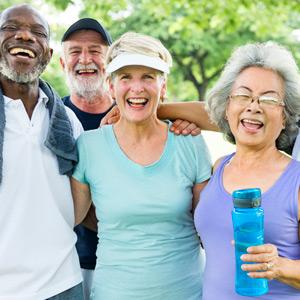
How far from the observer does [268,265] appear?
213 centimetres

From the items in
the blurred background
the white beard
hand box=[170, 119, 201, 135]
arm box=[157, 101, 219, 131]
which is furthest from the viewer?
the blurred background

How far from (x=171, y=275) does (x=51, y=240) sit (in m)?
0.66

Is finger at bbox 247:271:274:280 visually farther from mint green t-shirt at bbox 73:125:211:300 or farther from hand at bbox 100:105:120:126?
hand at bbox 100:105:120:126

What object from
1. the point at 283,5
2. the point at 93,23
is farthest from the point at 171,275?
the point at 283,5

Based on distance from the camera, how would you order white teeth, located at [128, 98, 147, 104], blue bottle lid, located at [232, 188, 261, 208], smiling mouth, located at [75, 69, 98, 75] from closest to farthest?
blue bottle lid, located at [232, 188, 261, 208] → white teeth, located at [128, 98, 147, 104] → smiling mouth, located at [75, 69, 98, 75]

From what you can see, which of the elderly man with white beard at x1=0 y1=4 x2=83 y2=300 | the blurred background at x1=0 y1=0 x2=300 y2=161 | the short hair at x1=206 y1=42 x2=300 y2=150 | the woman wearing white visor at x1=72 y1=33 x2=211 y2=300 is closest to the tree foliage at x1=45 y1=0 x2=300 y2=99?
the blurred background at x1=0 y1=0 x2=300 y2=161

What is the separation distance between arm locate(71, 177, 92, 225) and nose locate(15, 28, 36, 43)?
0.81 metres

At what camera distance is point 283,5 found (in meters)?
8.76

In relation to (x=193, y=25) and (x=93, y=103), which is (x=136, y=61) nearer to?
(x=93, y=103)

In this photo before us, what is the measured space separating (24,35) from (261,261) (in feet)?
5.73

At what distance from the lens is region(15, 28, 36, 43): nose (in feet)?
9.38

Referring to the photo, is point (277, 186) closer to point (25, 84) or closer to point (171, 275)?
point (171, 275)

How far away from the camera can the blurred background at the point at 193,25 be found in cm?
858

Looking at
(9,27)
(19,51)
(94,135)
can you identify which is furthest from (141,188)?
(9,27)
